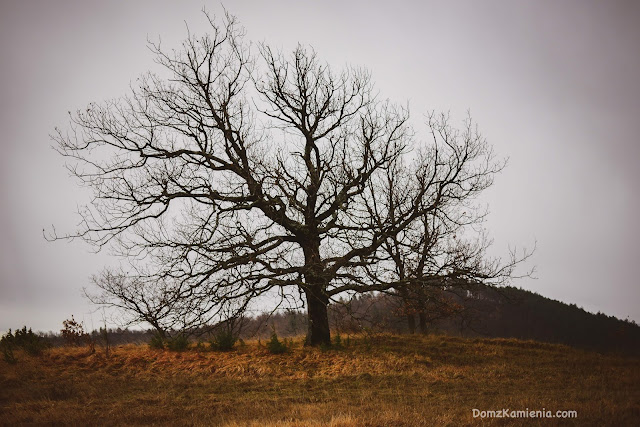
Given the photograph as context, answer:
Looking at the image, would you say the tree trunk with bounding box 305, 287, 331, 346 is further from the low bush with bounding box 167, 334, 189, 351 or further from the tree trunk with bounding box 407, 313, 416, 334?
the tree trunk with bounding box 407, 313, 416, 334

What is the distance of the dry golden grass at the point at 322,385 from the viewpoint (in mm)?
7004

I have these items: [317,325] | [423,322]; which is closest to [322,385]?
[317,325]

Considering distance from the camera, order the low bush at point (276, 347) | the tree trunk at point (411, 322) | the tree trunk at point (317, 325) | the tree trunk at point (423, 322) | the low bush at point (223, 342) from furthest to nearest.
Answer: the tree trunk at point (411, 322)
the tree trunk at point (423, 322)
the tree trunk at point (317, 325)
the low bush at point (223, 342)
the low bush at point (276, 347)

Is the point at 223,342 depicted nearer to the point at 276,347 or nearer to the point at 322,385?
the point at 276,347

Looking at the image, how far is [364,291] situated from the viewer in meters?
12.9

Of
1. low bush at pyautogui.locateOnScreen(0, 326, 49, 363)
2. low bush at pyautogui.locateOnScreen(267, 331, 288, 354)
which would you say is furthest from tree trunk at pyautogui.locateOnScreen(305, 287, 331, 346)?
low bush at pyautogui.locateOnScreen(0, 326, 49, 363)

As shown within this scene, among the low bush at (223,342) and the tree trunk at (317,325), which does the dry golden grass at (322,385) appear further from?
the tree trunk at (317,325)

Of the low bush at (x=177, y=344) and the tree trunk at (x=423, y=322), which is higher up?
the low bush at (x=177, y=344)

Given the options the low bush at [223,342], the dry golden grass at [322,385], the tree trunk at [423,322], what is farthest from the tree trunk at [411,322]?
the low bush at [223,342]

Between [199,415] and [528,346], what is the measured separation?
1457 cm

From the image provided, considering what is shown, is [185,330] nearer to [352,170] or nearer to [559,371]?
[352,170]

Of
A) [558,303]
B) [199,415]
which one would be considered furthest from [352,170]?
[558,303]

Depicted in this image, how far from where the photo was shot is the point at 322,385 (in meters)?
10.2

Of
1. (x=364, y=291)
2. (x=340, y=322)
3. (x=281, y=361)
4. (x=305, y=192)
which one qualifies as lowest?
(x=281, y=361)
